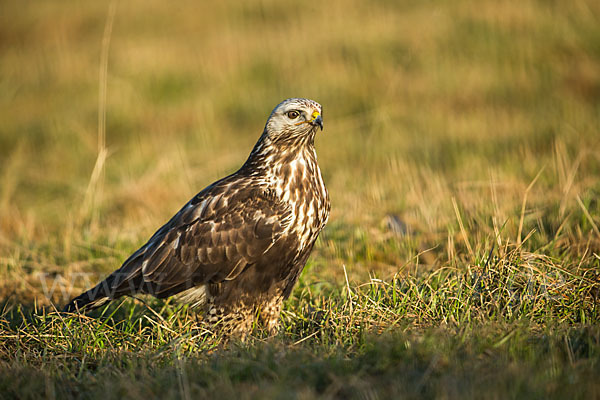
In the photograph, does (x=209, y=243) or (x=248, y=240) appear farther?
(x=209, y=243)

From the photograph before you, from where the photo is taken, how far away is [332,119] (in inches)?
428

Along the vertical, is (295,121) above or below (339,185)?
above

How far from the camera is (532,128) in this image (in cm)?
898

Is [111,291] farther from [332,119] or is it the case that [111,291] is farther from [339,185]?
[332,119]

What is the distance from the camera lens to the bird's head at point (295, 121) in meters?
4.17

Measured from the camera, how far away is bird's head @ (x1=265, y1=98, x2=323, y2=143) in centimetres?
417

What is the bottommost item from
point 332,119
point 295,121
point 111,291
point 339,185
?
point 339,185

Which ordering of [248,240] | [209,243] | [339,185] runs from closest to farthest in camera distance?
1. [248,240]
2. [209,243]
3. [339,185]

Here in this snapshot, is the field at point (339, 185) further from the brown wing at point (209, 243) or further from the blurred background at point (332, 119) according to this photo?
the brown wing at point (209, 243)

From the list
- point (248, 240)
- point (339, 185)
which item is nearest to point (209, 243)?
point (248, 240)

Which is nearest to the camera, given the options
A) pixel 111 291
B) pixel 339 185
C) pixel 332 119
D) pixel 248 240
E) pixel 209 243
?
pixel 248 240

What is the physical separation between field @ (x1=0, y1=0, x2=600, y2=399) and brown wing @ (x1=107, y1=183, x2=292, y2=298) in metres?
0.34

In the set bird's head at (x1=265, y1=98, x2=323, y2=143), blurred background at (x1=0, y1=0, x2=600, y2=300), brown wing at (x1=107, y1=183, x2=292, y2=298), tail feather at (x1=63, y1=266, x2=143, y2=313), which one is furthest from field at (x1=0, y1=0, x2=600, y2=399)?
bird's head at (x1=265, y1=98, x2=323, y2=143)

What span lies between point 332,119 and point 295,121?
6.77m
